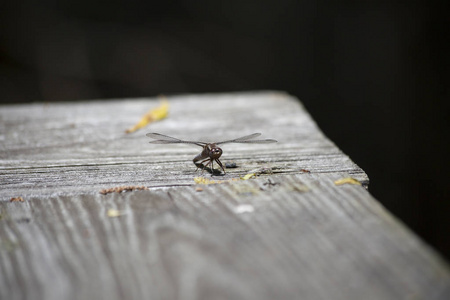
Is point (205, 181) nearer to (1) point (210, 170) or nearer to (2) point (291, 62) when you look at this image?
(1) point (210, 170)

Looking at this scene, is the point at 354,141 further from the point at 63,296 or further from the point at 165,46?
the point at 63,296

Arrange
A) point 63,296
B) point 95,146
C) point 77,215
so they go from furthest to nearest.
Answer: point 95,146
point 77,215
point 63,296

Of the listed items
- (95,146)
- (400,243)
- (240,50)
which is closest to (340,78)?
(240,50)

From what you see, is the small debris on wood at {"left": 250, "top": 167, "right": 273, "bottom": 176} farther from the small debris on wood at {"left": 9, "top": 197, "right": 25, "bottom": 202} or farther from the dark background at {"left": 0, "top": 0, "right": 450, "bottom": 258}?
the dark background at {"left": 0, "top": 0, "right": 450, "bottom": 258}

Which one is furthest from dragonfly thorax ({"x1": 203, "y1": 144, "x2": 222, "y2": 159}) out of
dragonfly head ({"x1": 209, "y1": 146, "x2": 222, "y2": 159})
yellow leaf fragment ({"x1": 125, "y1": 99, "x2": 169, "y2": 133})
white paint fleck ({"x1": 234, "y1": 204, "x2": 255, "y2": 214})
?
yellow leaf fragment ({"x1": 125, "y1": 99, "x2": 169, "y2": 133})

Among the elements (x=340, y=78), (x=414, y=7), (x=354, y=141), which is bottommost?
(x=354, y=141)

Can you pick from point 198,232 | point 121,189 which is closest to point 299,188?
point 198,232

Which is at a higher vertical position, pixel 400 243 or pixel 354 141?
pixel 400 243
